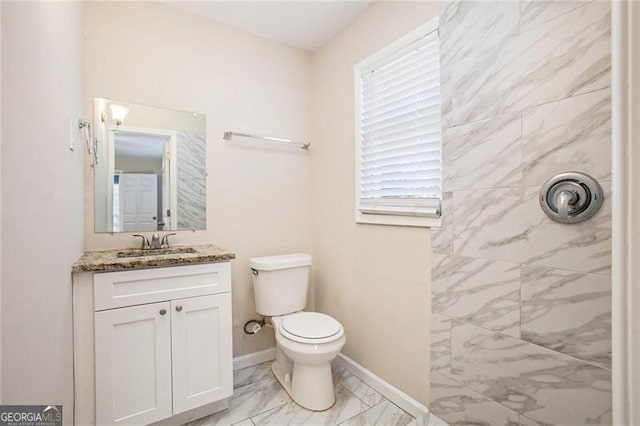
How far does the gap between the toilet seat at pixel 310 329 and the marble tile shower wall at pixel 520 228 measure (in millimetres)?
545

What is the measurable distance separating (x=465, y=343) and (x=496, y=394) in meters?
0.22

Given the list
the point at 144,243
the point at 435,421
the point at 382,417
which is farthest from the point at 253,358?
the point at 435,421

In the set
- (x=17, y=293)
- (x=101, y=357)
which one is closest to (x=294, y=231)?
(x=101, y=357)

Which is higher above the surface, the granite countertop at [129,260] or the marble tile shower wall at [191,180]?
the marble tile shower wall at [191,180]

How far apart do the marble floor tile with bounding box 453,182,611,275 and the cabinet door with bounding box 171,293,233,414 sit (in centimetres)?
130

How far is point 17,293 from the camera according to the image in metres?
0.73

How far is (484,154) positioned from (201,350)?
5.61 ft

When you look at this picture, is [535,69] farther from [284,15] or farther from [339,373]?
[339,373]

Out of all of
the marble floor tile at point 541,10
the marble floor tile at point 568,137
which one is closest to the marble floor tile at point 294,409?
the marble floor tile at point 568,137

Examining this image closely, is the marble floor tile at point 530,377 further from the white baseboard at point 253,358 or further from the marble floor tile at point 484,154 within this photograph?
the white baseboard at point 253,358

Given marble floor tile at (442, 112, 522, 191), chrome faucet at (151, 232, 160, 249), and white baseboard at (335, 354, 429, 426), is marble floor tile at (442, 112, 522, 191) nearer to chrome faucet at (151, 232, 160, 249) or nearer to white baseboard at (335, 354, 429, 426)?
white baseboard at (335, 354, 429, 426)

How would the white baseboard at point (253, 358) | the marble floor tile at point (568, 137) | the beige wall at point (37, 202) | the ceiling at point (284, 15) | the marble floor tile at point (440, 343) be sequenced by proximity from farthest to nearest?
1. the white baseboard at point (253, 358)
2. the ceiling at point (284, 15)
3. the marble floor tile at point (440, 343)
4. the marble floor tile at point (568, 137)
5. the beige wall at point (37, 202)

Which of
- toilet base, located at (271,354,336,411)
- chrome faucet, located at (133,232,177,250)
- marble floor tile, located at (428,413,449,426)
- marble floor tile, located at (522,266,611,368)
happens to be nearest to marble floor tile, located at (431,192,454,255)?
marble floor tile, located at (522,266,611,368)

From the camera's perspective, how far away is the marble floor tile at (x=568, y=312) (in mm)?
991
